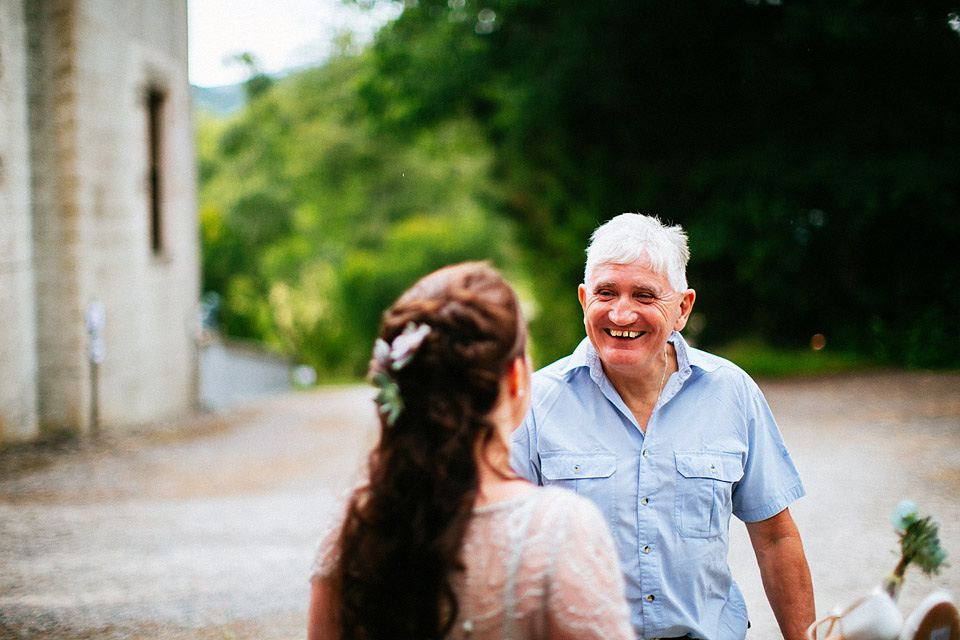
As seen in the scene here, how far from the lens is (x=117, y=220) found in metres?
9.96

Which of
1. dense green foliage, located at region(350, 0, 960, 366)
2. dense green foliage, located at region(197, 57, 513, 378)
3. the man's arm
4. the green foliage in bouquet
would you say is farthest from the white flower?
dense green foliage, located at region(197, 57, 513, 378)

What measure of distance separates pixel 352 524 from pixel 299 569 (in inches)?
151

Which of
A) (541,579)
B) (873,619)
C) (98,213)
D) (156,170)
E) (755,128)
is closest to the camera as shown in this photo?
(541,579)

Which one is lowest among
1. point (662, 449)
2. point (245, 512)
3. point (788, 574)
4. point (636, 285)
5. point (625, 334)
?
point (245, 512)

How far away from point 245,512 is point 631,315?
199 inches

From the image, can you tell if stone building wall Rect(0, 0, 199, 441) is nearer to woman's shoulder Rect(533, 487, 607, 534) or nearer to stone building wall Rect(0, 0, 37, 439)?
stone building wall Rect(0, 0, 37, 439)

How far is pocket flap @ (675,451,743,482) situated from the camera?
2.31m

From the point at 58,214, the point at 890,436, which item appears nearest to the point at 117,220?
the point at 58,214

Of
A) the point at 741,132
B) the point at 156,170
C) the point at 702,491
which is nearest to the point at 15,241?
the point at 156,170

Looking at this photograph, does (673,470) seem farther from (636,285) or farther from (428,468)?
(428,468)

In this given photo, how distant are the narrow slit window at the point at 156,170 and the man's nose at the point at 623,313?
10230 mm

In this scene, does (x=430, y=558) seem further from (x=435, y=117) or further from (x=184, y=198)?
(x=435, y=117)

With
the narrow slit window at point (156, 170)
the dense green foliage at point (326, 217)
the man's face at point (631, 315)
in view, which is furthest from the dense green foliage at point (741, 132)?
the man's face at point (631, 315)

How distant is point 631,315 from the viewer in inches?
95.2
